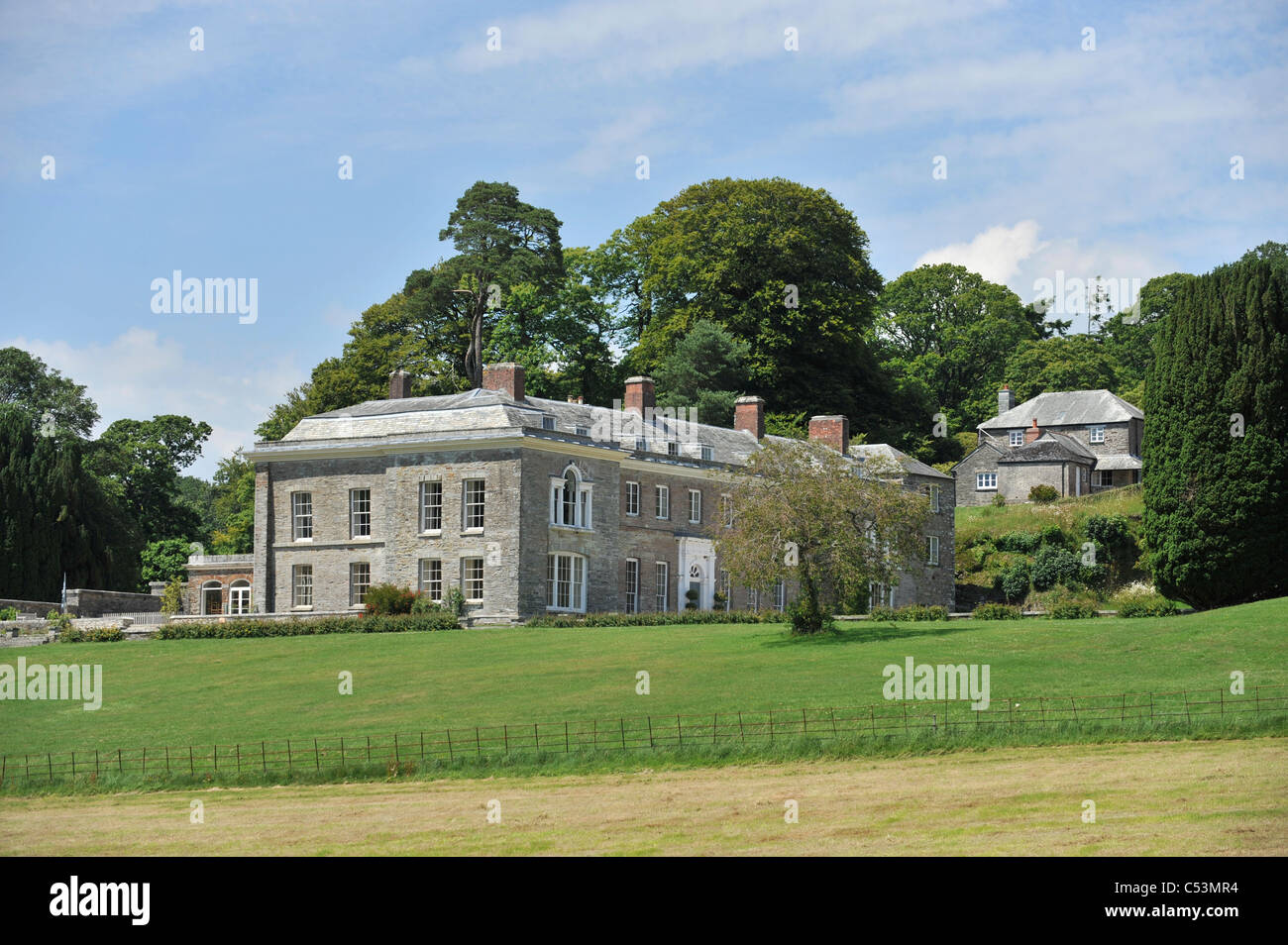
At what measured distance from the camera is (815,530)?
41469 millimetres

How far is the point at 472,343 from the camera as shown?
7544 cm

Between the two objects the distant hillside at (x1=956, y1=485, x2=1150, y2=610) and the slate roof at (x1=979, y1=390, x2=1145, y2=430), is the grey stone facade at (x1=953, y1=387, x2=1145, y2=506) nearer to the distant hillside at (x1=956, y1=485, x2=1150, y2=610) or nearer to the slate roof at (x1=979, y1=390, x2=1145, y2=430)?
the slate roof at (x1=979, y1=390, x2=1145, y2=430)

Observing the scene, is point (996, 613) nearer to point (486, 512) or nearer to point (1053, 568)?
point (486, 512)

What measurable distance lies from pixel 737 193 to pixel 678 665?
147 ft

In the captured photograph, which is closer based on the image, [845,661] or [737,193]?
[845,661]

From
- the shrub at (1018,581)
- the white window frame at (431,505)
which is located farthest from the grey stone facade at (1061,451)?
the white window frame at (431,505)

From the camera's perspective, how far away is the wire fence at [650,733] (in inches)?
1112

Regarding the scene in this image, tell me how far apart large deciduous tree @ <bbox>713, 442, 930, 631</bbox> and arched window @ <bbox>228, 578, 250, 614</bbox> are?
2312cm

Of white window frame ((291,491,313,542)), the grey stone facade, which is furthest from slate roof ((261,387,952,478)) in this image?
the grey stone facade

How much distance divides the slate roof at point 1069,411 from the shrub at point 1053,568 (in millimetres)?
23353

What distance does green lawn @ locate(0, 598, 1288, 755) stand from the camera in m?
31.9

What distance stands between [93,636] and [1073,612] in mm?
32257
